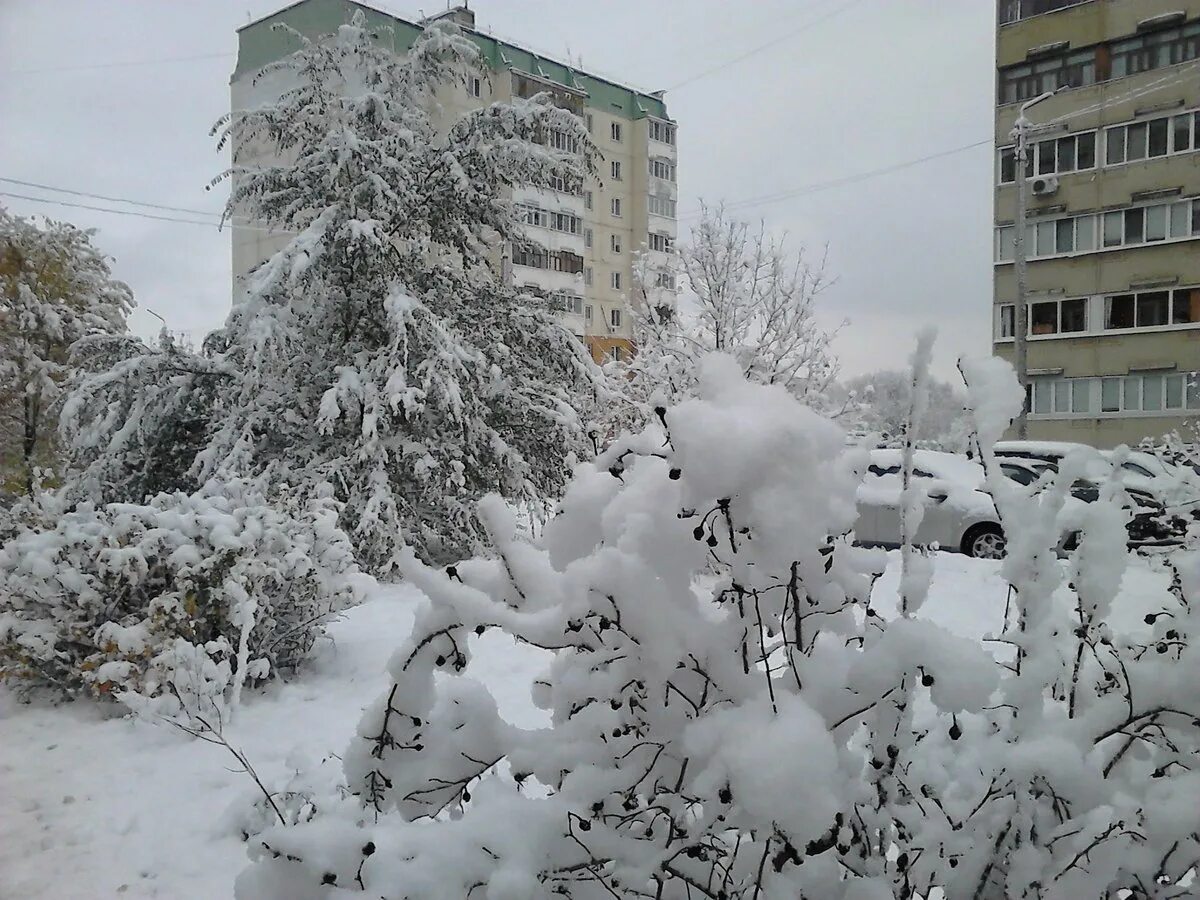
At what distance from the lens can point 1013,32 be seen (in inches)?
573

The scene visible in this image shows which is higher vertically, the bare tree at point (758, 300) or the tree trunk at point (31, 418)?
the bare tree at point (758, 300)

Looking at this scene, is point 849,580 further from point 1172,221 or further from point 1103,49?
point 1172,221

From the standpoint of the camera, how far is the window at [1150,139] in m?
14.9

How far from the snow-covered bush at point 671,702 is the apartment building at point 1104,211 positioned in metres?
14.9

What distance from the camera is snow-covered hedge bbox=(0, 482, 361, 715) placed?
11.0 ft

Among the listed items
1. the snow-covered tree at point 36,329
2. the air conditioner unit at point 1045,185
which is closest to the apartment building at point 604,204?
the snow-covered tree at point 36,329

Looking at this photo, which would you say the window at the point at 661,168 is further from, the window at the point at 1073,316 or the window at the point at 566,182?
the window at the point at 566,182

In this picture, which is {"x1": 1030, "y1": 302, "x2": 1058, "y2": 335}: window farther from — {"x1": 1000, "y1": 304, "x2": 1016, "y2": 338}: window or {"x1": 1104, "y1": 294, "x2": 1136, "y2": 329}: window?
{"x1": 1104, "y1": 294, "x2": 1136, "y2": 329}: window

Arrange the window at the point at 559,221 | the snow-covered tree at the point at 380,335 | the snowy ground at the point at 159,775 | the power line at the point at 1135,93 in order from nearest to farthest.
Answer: the snowy ground at the point at 159,775
the snow-covered tree at the point at 380,335
the power line at the point at 1135,93
the window at the point at 559,221

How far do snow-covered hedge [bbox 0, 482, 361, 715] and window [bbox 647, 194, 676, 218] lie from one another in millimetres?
31033

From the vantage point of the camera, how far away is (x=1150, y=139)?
15.4 metres

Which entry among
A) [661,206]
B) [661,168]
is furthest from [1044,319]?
[661,168]

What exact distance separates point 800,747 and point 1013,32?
55.8ft

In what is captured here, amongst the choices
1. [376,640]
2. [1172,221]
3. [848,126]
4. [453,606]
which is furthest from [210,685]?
[1172,221]
